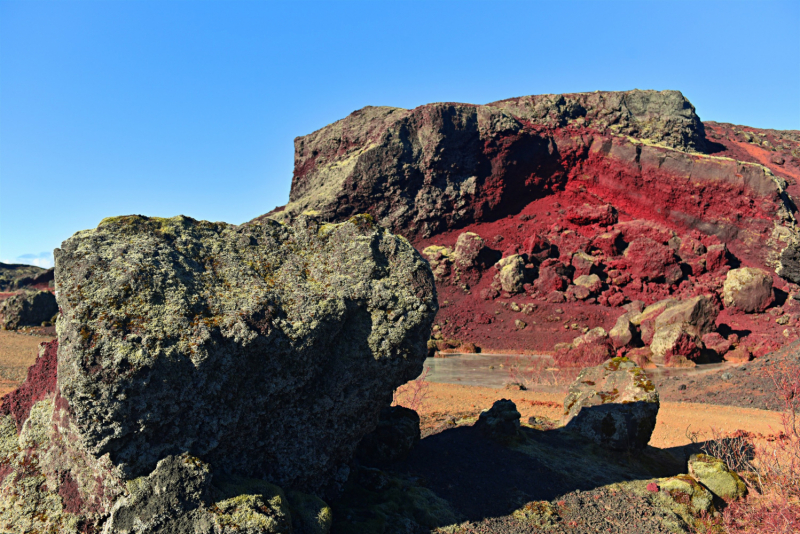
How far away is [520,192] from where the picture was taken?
1619 inches

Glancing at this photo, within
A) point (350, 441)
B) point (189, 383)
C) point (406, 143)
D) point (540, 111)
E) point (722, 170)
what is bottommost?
point (350, 441)

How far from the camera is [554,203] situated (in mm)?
40156

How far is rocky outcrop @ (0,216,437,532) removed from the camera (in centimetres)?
441

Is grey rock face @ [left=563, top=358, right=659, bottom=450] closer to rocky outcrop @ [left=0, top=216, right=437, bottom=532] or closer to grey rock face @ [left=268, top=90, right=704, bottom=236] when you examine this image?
rocky outcrop @ [left=0, top=216, right=437, bottom=532]

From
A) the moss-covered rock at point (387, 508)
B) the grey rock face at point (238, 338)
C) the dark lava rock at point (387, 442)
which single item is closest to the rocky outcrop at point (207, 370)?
the grey rock face at point (238, 338)

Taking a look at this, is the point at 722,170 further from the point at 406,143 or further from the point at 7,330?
the point at 7,330

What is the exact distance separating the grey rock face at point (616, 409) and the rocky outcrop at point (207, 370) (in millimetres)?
4631

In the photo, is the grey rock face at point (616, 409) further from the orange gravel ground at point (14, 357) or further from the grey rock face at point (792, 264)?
the orange gravel ground at point (14, 357)

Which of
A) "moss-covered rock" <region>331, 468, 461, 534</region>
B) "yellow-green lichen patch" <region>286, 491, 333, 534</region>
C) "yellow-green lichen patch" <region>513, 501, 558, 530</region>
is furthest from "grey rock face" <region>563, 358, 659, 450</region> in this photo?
"yellow-green lichen patch" <region>286, 491, 333, 534</region>

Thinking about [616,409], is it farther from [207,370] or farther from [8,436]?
[8,436]

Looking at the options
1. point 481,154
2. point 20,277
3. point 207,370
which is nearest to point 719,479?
point 207,370

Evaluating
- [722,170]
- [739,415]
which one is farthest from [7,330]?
[722,170]

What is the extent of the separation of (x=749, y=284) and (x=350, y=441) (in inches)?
1140

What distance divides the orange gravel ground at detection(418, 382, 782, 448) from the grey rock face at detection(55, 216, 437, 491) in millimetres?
5145
